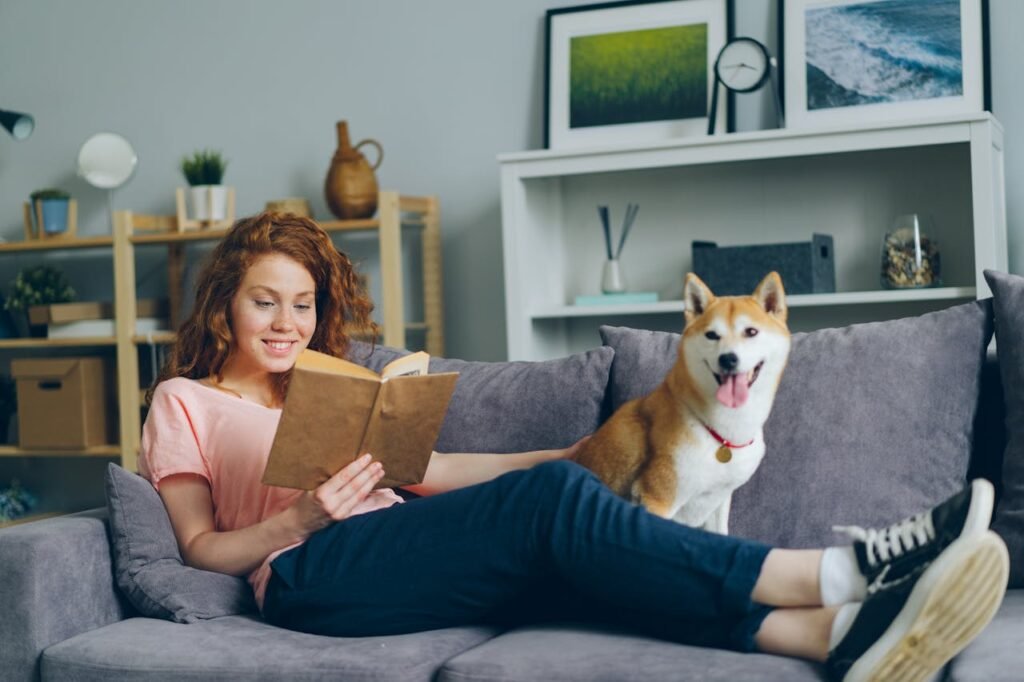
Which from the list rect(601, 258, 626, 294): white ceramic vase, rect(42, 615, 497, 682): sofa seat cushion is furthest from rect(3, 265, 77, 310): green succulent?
rect(42, 615, 497, 682): sofa seat cushion

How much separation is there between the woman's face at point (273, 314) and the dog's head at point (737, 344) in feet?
2.06

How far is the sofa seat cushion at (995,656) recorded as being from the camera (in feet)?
4.35

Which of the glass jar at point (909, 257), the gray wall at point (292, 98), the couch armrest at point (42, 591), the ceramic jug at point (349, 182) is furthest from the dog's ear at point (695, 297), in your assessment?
the ceramic jug at point (349, 182)

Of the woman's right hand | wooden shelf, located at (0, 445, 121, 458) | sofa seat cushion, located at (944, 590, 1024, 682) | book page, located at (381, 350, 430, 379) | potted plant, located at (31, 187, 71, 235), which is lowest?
sofa seat cushion, located at (944, 590, 1024, 682)

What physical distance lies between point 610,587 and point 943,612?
1.28 feet

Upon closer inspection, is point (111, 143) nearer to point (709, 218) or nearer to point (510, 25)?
point (510, 25)

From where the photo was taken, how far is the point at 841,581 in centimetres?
141

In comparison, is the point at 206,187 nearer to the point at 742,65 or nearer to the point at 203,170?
the point at 203,170

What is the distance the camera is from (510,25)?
11.7ft

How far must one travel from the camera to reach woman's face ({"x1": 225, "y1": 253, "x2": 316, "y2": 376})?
6.09 feet

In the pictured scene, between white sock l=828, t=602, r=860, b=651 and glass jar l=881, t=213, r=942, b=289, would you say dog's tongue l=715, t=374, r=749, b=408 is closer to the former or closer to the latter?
white sock l=828, t=602, r=860, b=651

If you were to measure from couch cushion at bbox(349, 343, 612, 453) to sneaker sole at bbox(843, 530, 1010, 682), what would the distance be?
696mm

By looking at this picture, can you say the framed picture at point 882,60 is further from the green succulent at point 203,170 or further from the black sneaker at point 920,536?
the black sneaker at point 920,536

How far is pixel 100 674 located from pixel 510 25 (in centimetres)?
244
